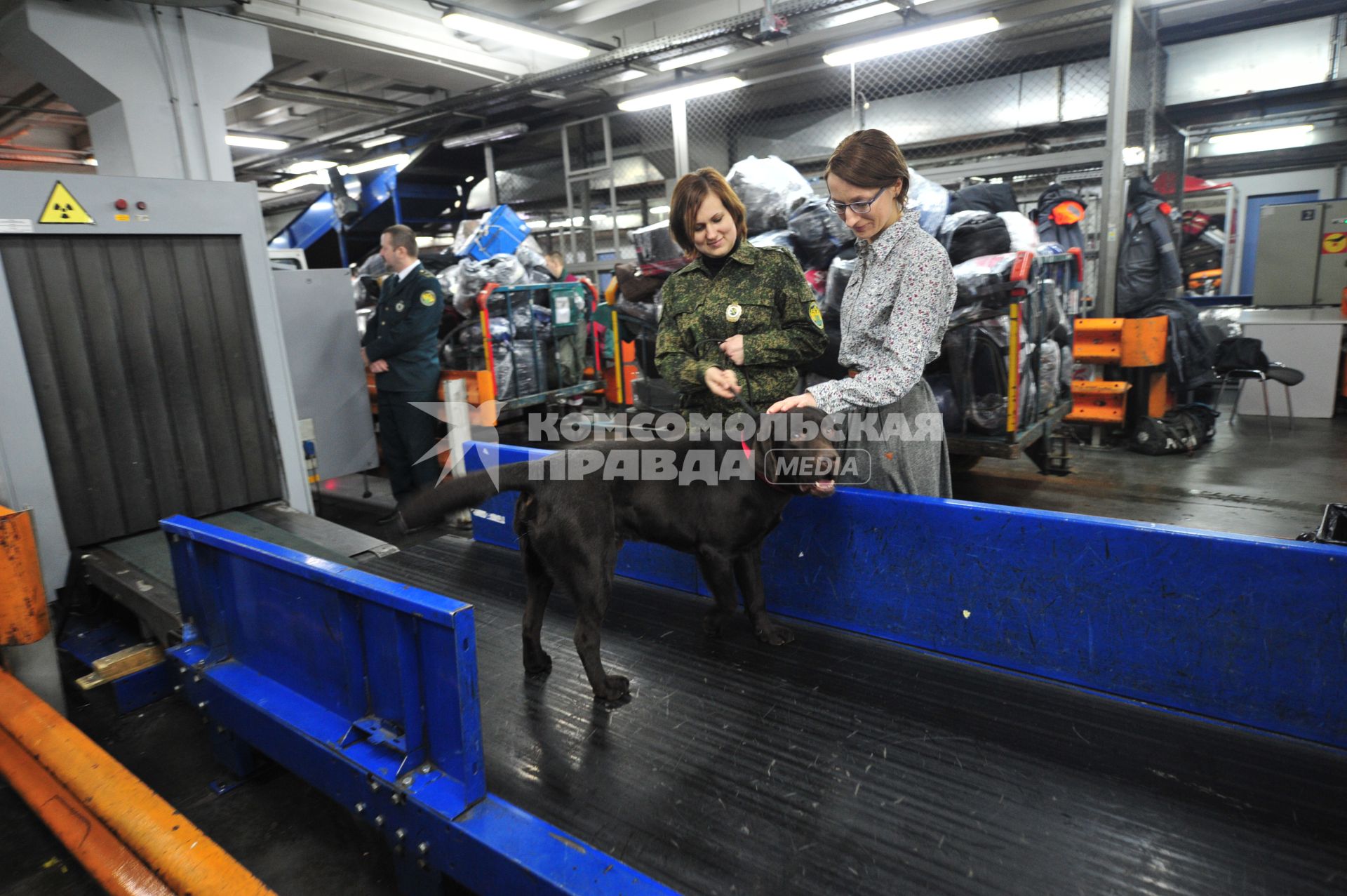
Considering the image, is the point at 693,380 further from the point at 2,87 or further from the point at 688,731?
the point at 2,87

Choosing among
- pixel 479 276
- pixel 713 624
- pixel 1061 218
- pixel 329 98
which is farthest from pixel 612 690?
pixel 329 98

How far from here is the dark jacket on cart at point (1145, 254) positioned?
217 inches

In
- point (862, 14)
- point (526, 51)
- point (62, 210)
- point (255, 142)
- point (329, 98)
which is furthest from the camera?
point (255, 142)

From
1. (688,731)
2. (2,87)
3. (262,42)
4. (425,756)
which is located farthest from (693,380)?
(2,87)

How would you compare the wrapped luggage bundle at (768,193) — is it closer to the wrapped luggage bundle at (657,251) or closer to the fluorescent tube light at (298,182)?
the wrapped luggage bundle at (657,251)

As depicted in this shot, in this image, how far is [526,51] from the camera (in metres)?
7.84

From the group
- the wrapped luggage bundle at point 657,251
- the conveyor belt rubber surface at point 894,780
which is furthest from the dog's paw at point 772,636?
the wrapped luggage bundle at point 657,251

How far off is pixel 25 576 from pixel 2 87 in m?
8.39

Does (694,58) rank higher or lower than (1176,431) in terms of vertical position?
higher

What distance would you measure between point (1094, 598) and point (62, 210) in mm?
3601

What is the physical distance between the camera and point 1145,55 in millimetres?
6363

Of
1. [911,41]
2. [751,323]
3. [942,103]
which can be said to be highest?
[911,41]

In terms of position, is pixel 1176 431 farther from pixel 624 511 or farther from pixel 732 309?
pixel 624 511

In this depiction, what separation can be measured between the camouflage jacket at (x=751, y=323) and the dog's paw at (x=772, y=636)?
68 cm
